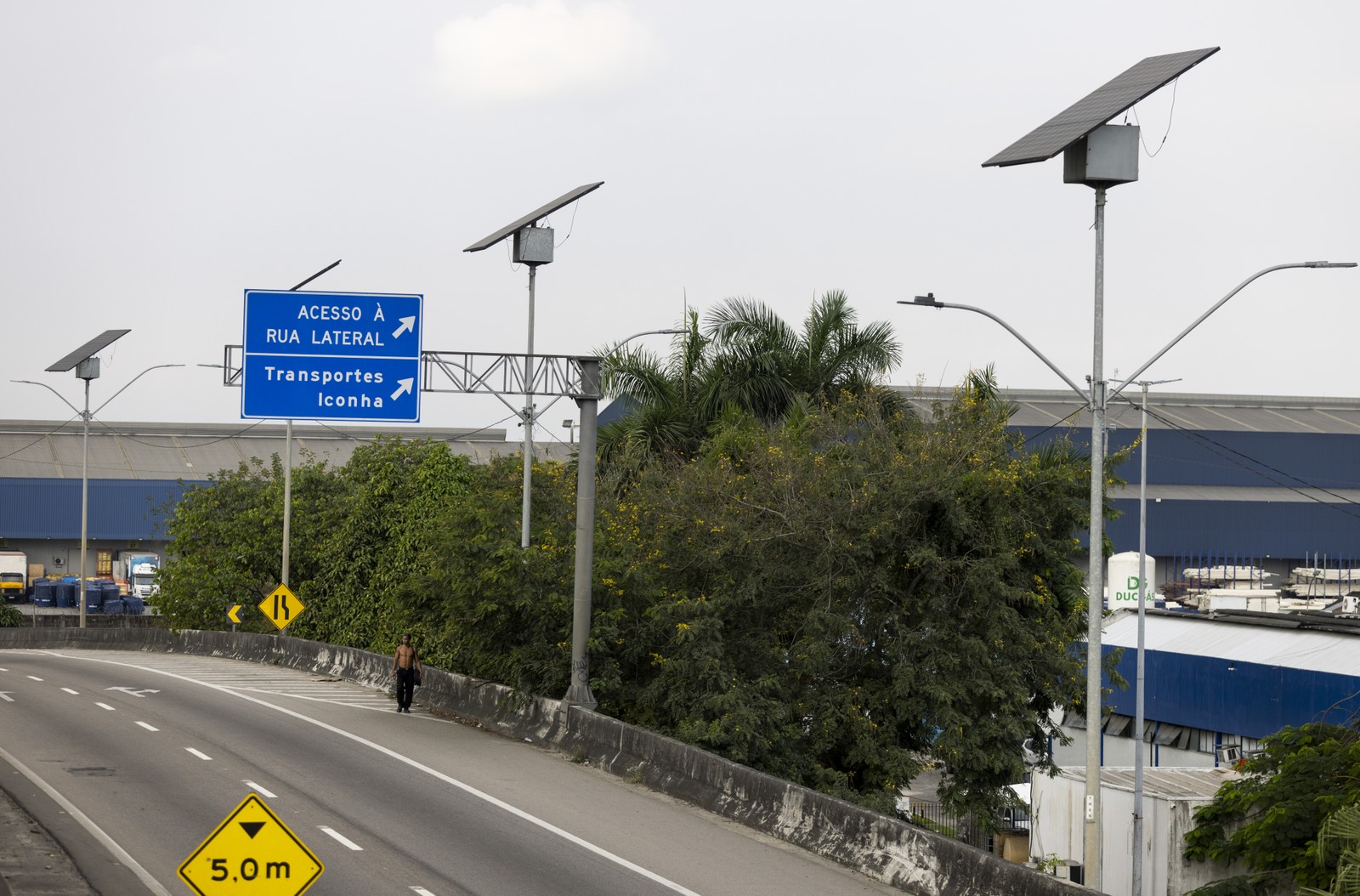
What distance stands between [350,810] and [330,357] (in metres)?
7.57

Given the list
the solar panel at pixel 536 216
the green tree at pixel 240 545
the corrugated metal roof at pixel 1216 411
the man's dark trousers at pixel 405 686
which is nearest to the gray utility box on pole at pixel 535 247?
the solar panel at pixel 536 216

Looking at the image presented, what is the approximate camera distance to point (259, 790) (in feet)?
59.5

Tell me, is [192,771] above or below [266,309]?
below

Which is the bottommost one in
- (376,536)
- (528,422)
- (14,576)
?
(14,576)

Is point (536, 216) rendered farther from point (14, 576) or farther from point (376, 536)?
point (14, 576)

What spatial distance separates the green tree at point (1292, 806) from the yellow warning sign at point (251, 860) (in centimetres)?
1223

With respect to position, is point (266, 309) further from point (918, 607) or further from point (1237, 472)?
point (1237, 472)

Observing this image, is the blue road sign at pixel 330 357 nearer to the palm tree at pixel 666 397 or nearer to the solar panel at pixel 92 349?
the palm tree at pixel 666 397

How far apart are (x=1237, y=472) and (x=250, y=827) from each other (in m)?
74.5

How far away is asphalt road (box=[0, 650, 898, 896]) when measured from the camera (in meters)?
13.9

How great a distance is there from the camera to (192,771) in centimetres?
1923

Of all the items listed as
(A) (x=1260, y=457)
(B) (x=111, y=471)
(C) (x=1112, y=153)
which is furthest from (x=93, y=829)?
(B) (x=111, y=471)

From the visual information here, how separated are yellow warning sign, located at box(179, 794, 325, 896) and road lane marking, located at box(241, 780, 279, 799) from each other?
916 cm

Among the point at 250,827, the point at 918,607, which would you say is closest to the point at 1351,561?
the point at 918,607
